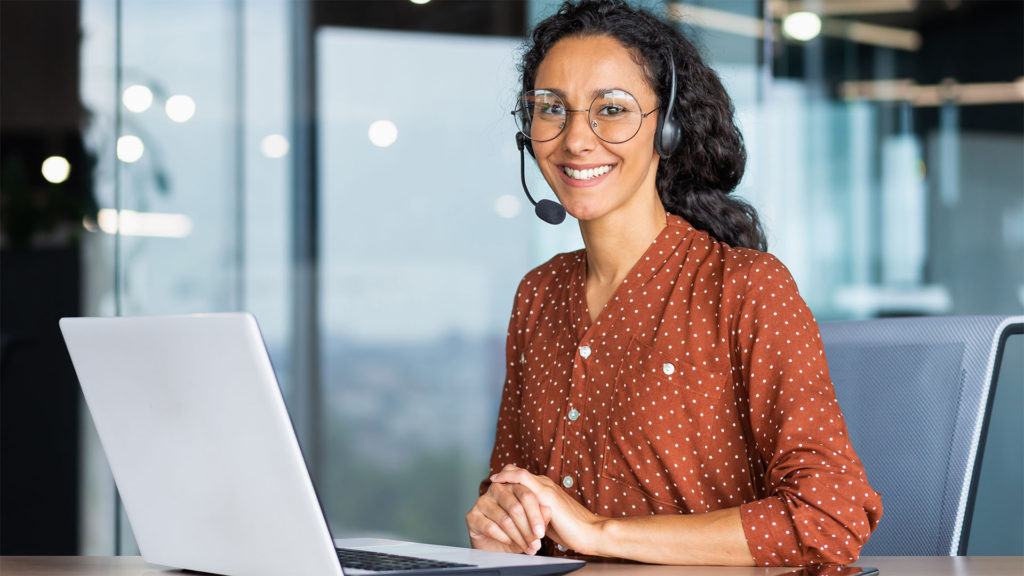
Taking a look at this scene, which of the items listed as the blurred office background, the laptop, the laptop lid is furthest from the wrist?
the blurred office background

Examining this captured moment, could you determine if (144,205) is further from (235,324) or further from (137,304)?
(235,324)

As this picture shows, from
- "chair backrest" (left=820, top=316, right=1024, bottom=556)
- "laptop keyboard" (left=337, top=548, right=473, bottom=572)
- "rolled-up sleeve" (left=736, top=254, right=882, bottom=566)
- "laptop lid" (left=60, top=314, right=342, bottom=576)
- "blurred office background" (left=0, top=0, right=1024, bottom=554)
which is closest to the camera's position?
"laptop lid" (left=60, top=314, right=342, bottom=576)

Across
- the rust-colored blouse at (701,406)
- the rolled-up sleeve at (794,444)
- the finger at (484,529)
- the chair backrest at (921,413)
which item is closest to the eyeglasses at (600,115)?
the rust-colored blouse at (701,406)

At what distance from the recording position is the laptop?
85 centimetres

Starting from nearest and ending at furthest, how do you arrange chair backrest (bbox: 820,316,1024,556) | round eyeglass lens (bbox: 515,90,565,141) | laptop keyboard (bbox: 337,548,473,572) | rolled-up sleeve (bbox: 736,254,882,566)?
laptop keyboard (bbox: 337,548,473,572) < rolled-up sleeve (bbox: 736,254,882,566) < chair backrest (bbox: 820,316,1024,556) < round eyeglass lens (bbox: 515,90,565,141)

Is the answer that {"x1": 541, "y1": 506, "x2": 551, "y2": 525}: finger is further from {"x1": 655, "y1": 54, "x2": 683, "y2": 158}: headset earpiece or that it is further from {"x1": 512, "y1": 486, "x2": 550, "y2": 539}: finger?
{"x1": 655, "y1": 54, "x2": 683, "y2": 158}: headset earpiece

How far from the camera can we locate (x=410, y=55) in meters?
3.62

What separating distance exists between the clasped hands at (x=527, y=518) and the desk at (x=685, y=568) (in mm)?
53

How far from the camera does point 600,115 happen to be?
1473 mm

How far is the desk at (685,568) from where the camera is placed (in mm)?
1068

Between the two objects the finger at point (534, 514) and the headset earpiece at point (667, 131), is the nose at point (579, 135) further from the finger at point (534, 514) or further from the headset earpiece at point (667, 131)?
the finger at point (534, 514)

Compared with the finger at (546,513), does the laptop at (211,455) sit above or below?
above

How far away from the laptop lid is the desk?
10cm

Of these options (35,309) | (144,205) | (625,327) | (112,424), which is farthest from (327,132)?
(112,424)
